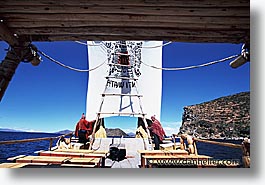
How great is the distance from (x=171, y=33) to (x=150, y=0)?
0.34m

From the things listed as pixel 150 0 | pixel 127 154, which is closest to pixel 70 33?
pixel 150 0

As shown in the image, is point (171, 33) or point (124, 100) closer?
point (171, 33)

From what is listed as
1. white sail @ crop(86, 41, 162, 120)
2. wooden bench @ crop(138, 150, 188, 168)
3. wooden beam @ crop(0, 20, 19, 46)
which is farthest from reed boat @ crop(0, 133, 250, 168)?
wooden beam @ crop(0, 20, 19, 46)

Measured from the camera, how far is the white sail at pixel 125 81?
225 centimetres

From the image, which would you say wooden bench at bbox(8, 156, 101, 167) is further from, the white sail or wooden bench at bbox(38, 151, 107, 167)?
the white sail

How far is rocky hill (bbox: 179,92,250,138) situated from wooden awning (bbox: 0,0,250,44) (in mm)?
420

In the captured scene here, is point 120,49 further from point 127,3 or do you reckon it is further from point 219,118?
point 219,118

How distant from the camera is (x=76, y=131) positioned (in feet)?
7.24

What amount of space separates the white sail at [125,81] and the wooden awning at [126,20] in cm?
17

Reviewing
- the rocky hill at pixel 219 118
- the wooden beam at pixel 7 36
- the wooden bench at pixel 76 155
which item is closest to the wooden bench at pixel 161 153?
the rocky hill at pixel 219 118

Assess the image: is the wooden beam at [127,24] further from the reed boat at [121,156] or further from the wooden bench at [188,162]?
the wooden bench at [188,162]

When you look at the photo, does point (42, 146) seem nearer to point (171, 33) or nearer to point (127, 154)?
point (127, 154)

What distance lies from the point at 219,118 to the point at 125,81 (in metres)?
0.72

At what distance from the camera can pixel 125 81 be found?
2.34m
